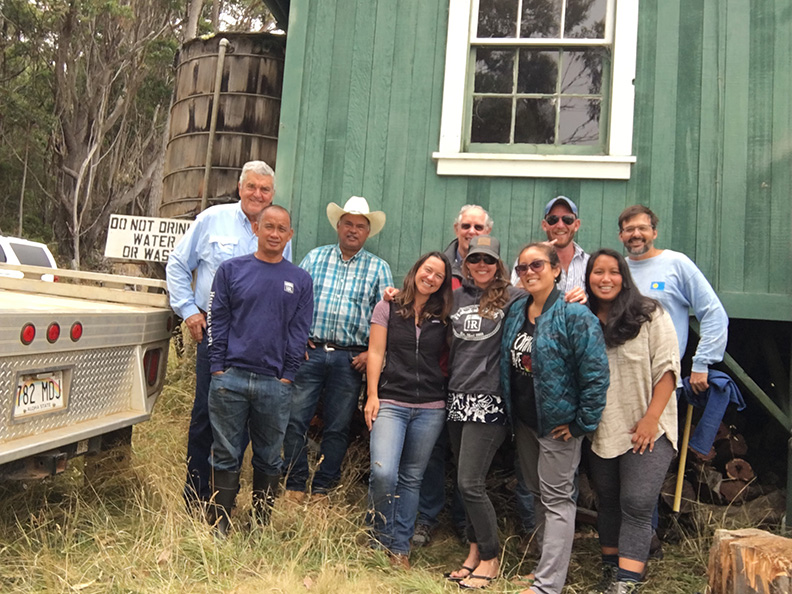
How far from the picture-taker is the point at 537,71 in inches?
195

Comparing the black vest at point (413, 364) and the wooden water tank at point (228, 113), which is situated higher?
the wooden water tank at point (228, 113)

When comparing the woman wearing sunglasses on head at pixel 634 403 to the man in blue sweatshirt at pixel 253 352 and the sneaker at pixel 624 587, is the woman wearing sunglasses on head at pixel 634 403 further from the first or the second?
the man in blue sweatshirt at pixel 253 352

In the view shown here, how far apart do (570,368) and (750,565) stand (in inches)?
41.1

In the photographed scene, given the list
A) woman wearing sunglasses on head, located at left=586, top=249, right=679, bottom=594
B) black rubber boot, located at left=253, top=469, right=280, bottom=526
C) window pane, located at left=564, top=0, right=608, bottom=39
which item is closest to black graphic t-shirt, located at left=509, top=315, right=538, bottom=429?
woman wearing sunglasses on head, located at left=586, top=249, right=679, bottom=594

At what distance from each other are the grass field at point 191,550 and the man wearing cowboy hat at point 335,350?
27cm

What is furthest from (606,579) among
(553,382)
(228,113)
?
(228,113)

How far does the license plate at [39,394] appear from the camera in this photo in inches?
116

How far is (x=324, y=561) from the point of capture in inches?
136

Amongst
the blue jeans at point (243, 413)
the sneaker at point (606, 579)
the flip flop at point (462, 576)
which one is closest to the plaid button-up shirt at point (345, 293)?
the blue jeans at point (243, 413)

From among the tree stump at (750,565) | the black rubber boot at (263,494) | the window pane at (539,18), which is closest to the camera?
the tree stump at (750,565)

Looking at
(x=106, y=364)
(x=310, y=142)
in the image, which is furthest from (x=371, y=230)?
(x=106, y=364)

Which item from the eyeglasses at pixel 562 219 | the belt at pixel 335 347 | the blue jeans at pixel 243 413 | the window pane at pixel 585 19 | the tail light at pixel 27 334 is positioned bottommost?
the blue jeans at pixel 243 413

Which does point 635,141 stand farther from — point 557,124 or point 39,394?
point 39,394

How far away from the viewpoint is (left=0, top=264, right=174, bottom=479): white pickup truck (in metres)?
2.91
